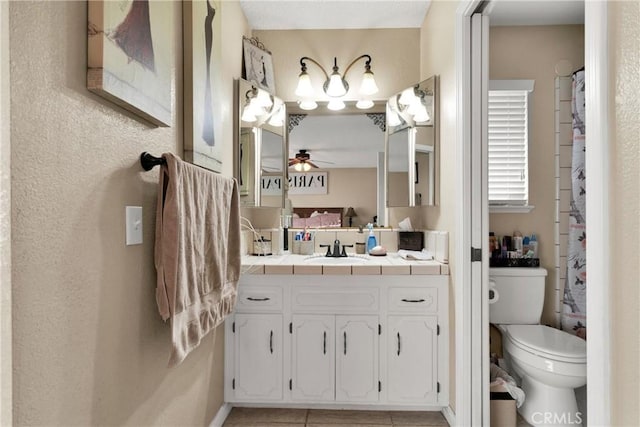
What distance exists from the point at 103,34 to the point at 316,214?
1.89 meters

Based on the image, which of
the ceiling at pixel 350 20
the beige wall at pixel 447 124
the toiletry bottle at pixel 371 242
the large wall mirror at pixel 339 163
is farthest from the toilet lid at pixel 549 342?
the ceiling at pixel 350 20

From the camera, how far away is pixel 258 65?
7.94 ft

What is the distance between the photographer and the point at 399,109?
2.47 metres

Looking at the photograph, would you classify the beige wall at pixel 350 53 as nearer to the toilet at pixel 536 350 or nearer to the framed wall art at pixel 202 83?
the framed wall art at pixel 202 83

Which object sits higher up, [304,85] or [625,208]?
[304,85]

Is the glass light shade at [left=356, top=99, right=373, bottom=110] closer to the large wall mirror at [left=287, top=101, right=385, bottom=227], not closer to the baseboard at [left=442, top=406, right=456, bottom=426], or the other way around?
the large wall mirror at [left=287, top=101, right=385, bottom=227]

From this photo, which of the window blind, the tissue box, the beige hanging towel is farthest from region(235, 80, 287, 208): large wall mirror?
the window blind

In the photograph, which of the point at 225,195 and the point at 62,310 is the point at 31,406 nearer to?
the point at 62,310

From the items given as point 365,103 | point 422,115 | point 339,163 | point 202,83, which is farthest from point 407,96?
point 202,83

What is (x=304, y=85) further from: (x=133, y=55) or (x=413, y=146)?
(x=133, y=55)

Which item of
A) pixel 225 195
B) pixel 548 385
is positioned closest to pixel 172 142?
pixel 225 195

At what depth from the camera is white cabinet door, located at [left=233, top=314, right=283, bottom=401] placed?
6.47 ft

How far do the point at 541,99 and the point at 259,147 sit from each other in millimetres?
1962

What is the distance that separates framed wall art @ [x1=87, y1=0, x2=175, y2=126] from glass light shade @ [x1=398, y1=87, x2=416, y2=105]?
1565 mm
